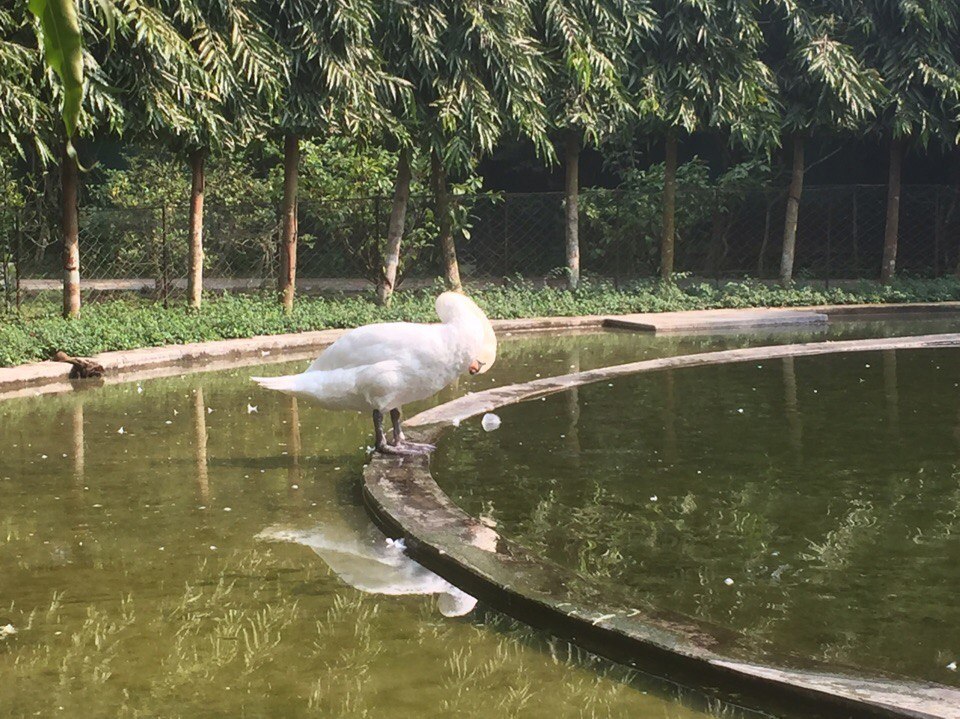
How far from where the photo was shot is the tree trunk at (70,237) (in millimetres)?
13625

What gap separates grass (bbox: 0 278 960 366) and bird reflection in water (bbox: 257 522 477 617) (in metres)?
6.20

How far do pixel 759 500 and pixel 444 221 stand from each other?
13.0 metres

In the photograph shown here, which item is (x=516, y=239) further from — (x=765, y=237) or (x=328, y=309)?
(x=328, y=309)

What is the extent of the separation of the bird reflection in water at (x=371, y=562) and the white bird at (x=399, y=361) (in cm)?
100

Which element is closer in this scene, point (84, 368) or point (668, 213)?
point (84, 368)

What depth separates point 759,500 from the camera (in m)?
6.47

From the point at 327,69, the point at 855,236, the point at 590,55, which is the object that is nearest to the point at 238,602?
the point at 327,69

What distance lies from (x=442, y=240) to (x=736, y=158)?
8599 millimetres

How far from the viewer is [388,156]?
2095 centimetres

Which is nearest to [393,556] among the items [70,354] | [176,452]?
[176,452]

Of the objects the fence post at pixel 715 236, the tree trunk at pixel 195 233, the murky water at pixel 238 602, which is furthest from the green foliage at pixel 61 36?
the fence post at pixel 715 236

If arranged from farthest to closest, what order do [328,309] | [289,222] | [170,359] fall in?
1. [289,222]
2. [328,309]
3. [170,359]

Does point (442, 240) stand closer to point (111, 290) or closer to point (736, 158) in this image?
point (111, 290)

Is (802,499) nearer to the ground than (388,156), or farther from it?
nearer to the ground
